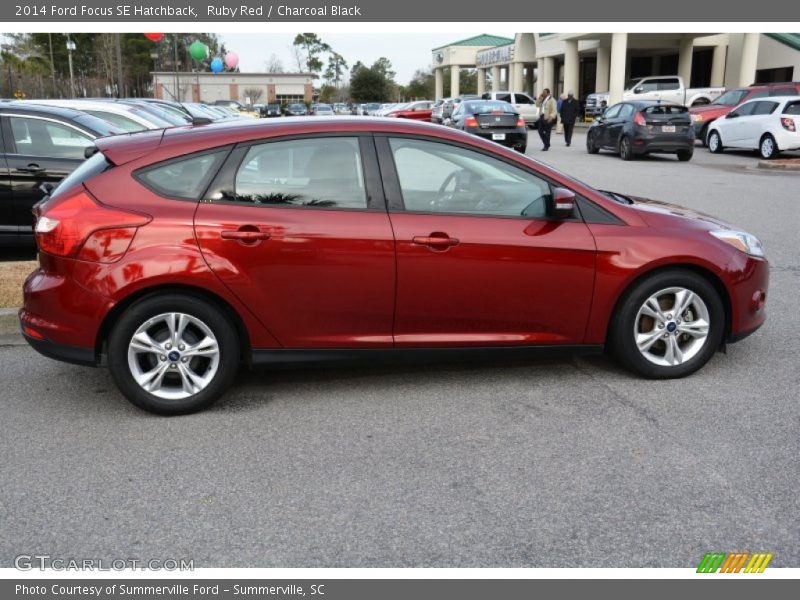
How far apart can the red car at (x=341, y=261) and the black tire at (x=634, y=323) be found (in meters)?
0.01

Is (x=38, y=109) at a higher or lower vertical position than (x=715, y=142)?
higher

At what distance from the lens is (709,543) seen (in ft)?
10.2

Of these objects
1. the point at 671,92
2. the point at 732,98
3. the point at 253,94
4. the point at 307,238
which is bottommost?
the point at 307,238

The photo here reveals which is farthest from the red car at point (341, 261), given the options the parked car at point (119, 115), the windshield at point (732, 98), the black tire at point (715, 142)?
the windshield at point (732, 98)

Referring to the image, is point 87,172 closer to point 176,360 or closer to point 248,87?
point 176,360

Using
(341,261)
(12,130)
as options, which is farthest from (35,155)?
(341,261)


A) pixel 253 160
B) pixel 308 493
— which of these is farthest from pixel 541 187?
pixel 308 493

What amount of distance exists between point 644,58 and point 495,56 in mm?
14678

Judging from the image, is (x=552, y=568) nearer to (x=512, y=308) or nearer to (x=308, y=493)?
(x=308, y=493)

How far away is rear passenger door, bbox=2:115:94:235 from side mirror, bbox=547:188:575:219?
17.8 feet

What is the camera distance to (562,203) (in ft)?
15.0

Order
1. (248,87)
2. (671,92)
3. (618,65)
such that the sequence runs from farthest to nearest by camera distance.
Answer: (248,87) < (618,65) < (671,92)

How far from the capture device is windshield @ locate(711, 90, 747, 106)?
81.1ft

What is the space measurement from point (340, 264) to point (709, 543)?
235cm
